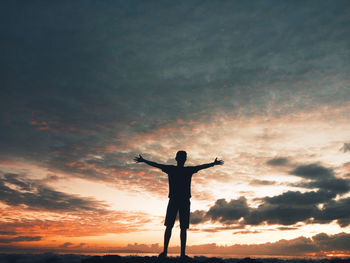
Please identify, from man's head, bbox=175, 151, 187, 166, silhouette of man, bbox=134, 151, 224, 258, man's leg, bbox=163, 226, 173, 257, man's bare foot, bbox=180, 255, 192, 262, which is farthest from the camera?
man's head, bbox=175, 151, 187, 166

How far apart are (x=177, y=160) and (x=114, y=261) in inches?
184

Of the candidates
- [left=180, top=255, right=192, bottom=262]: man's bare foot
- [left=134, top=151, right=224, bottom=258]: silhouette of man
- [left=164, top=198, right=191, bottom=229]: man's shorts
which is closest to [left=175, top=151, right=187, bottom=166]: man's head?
[left=134, top=151, right=224, bottom=258]: silhouette of man

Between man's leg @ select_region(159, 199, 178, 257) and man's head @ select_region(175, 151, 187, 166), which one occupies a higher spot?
man's head @ select_region(175, 151, 187, 166)

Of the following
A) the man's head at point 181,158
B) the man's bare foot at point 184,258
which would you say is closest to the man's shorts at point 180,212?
the man's bare foot at point 184,258

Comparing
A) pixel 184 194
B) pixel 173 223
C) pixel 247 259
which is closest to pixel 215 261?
pixel 247 259

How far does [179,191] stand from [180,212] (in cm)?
Result: 89

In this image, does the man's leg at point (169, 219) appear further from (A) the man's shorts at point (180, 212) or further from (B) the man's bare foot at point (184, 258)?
(B) the man's bare foot at point (184, 258)

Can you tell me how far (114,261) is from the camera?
366 inches

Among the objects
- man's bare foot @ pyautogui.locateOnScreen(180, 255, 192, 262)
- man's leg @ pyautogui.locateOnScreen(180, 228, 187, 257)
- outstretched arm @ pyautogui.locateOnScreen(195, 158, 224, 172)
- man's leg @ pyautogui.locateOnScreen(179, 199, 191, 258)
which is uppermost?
outstretched arm @ pyautogui.locateOnScreen(195, 158, 224, 172)

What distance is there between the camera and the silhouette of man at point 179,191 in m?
10.3

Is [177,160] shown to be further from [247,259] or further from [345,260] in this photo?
[345,260]

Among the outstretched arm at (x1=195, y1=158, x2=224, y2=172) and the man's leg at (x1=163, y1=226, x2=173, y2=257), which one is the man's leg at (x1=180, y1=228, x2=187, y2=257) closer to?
the man's leg at (x1=163, y1=226, x2=173, y2=257)

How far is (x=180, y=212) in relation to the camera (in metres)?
10.5

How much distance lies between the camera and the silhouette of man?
1034 cm
